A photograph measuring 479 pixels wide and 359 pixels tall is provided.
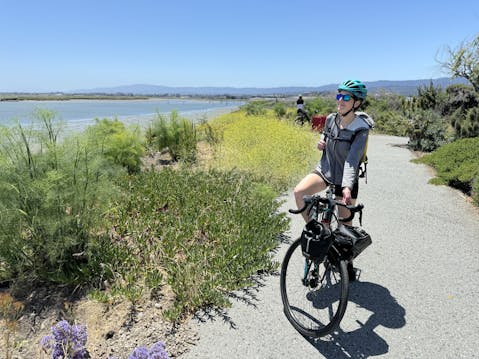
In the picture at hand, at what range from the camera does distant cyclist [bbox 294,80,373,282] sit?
3252 mm

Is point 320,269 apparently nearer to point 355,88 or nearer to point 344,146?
point 344,146

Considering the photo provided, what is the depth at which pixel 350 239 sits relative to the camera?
3.01 m

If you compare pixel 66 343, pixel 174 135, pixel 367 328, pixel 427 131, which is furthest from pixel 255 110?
pixel 66 343

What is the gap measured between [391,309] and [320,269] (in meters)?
0.80

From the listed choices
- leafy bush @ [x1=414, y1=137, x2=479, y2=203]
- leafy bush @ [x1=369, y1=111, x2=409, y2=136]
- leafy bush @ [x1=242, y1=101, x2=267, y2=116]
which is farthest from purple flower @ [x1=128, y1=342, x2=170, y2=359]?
leafy bush @ [x1=242, y1=101, x2=267, y2=116]

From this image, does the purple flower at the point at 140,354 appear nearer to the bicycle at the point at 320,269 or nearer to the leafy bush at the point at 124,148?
the bicycle at the point at 320,269

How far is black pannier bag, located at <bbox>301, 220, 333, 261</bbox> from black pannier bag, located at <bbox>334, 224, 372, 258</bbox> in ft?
0.42

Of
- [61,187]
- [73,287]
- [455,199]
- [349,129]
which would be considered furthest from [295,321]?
[455,199]

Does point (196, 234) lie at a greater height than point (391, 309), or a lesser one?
greater

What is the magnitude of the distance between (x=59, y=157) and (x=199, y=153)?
21.9 feet

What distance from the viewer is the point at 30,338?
3367 millimetres

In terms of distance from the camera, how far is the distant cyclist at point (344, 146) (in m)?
3.25

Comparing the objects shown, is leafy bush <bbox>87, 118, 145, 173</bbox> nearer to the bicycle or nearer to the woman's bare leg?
the woman's bare leg

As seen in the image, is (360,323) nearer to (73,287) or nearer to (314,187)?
(314,187)
